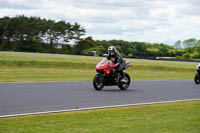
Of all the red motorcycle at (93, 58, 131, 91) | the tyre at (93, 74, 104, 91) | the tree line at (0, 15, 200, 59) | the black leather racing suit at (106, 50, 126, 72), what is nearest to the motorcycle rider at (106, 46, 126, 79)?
the black leather racing suit at (106, 50, 126, 72)

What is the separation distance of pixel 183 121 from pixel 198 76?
40.8 ft

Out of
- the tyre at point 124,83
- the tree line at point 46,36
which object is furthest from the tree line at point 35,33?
the tyre at point 124,83

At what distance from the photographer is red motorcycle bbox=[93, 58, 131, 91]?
14000 mm

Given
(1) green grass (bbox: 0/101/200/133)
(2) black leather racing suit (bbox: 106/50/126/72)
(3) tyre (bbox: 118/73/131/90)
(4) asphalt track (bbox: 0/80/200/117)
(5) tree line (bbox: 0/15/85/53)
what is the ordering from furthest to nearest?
1. (5) tree line (bbox: 0/15/85/53)
2. (3) tyre (bbox: 118/73/131/90)
3. (2) black leather racing suit (bbox: 106/50/126/72)
4. (4) asphalt track (bbox: 0/80/200/117)
5. (1) green grass (bbox: 0/101/200/133)

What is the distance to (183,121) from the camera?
8148 mm

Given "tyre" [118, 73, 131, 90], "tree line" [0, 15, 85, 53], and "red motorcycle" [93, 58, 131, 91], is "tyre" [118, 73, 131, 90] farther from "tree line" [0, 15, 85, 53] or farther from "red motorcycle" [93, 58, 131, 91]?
"tree line" [0, 15, 85, 53]

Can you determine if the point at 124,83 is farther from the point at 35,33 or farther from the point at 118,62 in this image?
the point at 35,33

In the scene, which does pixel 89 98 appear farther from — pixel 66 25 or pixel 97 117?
pixel 66 25

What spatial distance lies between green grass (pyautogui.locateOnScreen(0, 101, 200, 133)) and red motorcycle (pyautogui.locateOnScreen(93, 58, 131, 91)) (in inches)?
172

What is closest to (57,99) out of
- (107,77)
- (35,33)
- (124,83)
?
(107,77)

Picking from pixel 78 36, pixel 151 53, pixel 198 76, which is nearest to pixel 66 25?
pixel 78 36

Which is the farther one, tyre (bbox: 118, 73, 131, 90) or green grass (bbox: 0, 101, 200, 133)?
tyre (bbox: 118, 73, 131, 90)

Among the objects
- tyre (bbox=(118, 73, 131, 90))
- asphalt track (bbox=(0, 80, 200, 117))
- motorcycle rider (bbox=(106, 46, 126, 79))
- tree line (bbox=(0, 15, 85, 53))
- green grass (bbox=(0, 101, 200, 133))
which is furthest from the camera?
tree line (bbox=(0, 15, 85, 53))

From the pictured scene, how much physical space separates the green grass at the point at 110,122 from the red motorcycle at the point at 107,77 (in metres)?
4.37
